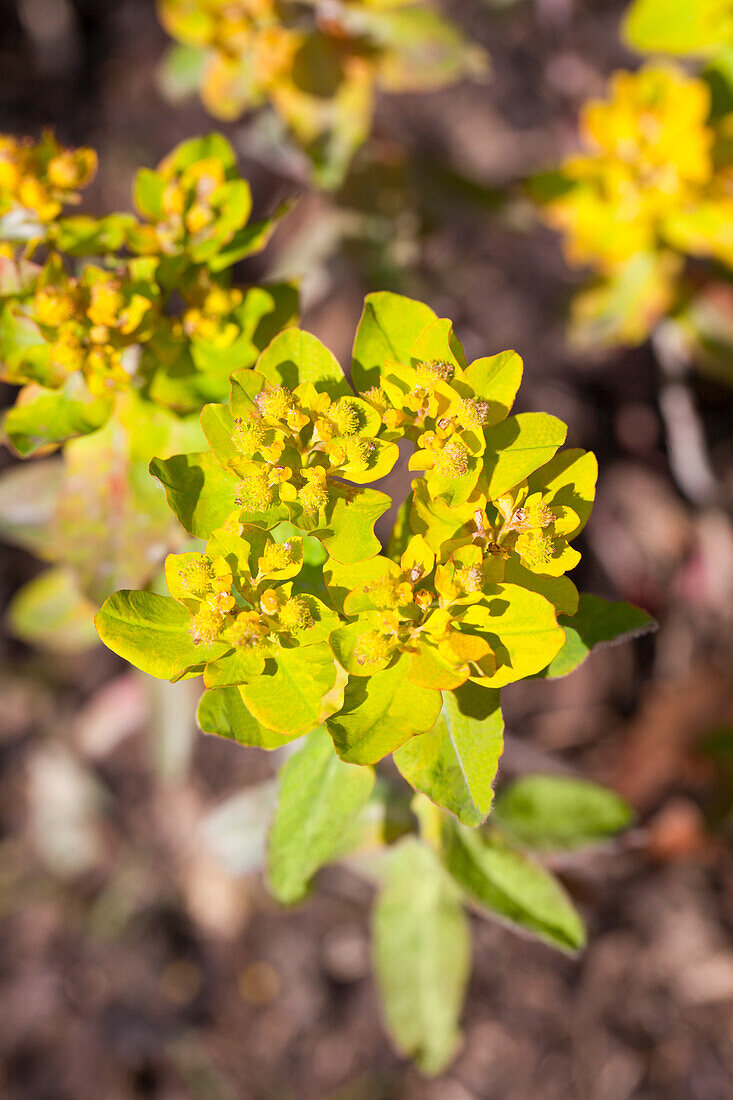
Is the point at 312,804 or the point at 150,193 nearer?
the point at 312,804

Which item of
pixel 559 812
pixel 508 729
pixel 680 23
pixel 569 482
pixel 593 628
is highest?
pixel 680 23

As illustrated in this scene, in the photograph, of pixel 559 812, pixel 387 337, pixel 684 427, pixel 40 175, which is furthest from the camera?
pixel 684 427

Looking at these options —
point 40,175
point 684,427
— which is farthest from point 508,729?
point 40,175

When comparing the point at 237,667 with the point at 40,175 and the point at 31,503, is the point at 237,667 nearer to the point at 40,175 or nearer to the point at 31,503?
the point at 40,175

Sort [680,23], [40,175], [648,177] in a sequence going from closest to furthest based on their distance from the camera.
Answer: [40,175] → [680,23] → [648,177]

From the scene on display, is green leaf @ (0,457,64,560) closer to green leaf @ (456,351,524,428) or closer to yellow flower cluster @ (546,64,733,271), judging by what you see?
green leaf @ (456,351,524,428)

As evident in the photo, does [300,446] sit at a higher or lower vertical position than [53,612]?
higher

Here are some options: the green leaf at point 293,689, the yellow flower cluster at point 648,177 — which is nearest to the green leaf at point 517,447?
the green leaf at point 293,689
